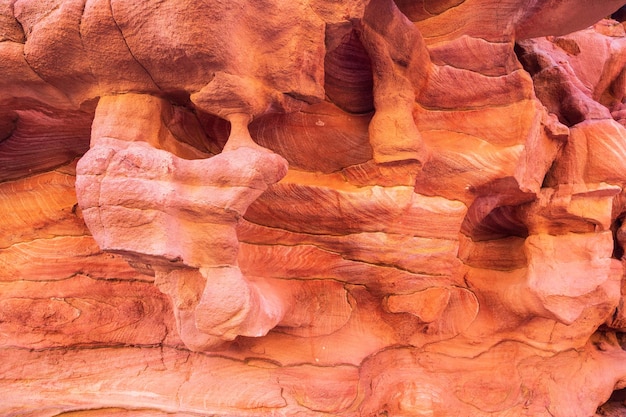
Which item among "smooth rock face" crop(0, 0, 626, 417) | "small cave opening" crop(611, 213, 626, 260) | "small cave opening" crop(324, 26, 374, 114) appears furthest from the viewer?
"small cave opening" crop(611, 213, 626, 260)

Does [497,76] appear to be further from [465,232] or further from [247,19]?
[247,19]

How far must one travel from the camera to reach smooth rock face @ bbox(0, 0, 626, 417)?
186cm

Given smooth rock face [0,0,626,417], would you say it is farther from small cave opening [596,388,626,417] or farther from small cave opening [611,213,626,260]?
small cave opening [611,213,626,260]

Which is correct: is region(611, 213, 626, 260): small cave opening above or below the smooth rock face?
below

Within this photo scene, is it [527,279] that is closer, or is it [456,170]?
[456,170]

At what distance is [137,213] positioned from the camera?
175 centimetres

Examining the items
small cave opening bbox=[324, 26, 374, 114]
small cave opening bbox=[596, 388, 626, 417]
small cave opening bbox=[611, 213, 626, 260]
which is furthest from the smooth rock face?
small cave opening bbox=[611, 213, 626, 260]

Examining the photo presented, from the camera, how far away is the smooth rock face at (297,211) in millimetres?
1855

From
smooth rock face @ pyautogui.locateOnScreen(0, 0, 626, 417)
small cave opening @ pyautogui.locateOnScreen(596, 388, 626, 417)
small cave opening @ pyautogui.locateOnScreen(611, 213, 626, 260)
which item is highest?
smooth rock face @ pyautogui.locateOnScreen(0, 0, 626, 417)

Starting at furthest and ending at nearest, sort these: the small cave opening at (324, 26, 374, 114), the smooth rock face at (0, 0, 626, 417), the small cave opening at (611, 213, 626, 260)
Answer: the small cave opening at (611, 213, 626, 260) < the small cave opening at (324, 26, 374, 114) < the smooth rock face at (0, 0, 626, 417)

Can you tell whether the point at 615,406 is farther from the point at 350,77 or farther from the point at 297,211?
the point at 350,77

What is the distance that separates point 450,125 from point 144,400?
8.16 feet

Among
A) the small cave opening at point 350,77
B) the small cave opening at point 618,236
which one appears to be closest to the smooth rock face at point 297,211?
the small cave opening at point 350,77

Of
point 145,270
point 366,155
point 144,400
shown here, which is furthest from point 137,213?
point 366,155
